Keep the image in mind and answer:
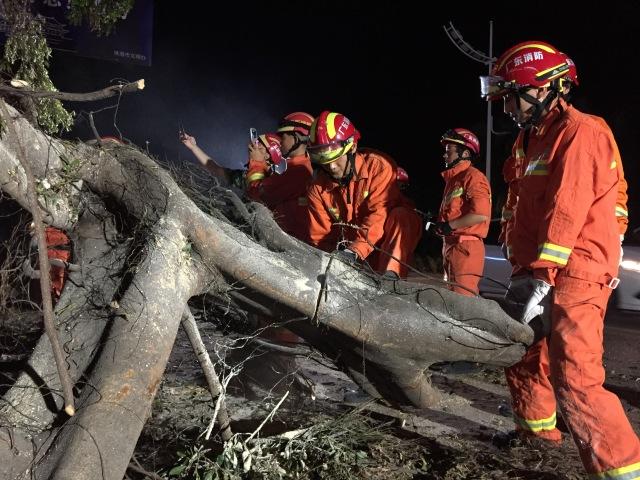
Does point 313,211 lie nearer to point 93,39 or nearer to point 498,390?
point 498,390

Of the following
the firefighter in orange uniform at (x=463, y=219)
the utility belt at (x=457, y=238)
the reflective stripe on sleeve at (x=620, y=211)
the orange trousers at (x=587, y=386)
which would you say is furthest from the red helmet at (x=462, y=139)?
the orange trousers at (x=587, y=386)

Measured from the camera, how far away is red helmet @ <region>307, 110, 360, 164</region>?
4332 millimetres

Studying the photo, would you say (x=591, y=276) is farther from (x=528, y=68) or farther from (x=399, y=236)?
(x=399, y=236)

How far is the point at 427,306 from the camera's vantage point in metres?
3.02

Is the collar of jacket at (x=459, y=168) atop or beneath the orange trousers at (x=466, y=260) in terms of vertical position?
atop

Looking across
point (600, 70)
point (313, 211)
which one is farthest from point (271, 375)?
point (600, 70)

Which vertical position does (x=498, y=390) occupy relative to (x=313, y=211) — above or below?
below

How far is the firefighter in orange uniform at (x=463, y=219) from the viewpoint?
513 centimetres

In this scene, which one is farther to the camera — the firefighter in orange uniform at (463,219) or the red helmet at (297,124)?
the red helmet at (297,124)

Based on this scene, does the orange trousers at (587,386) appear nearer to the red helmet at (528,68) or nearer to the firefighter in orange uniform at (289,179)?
the red helmet at (528,68)

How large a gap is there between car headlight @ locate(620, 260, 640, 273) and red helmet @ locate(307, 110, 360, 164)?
4.54m

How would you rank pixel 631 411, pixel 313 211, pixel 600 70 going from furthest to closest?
pixel 600 70
pixel 313 211
pixel 631 411

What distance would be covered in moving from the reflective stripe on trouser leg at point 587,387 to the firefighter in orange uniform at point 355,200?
5.22 feet

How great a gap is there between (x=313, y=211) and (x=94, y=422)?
9.47ft
